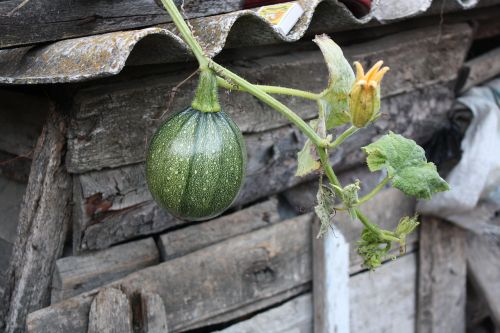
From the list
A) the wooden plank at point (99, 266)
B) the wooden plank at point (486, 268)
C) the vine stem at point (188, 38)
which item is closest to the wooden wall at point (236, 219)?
the wooden plank at point (99, 266)

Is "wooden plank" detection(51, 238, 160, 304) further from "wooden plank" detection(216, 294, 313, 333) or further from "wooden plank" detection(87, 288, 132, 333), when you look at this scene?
"wooden plank" detection(216, 294, 313, 333)

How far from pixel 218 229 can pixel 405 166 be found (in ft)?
2.85

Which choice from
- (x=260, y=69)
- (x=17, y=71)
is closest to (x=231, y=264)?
(x=260, y=69)

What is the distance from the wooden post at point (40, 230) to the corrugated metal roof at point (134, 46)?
259 millimetres

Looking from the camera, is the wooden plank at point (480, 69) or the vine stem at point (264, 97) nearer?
the vine stem at point (264, 97)

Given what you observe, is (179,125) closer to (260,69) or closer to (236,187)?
(236,187)

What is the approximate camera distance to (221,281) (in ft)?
6.42

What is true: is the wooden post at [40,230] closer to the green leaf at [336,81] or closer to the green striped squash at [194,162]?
the green striped squash at [194,162]

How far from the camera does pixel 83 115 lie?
5.15 feet

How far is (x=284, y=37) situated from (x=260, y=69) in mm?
499

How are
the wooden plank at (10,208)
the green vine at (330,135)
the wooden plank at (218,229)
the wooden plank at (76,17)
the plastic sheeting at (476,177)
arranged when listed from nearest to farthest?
the green vine at (330,135) → the wooden plank at (76,17) → the wooden plank at (218,229) → the wooden plank at (10,208) → the plastic sheeting at (476,177)

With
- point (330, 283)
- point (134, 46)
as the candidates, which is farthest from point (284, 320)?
point (134, 46)

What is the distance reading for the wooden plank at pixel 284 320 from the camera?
208cm

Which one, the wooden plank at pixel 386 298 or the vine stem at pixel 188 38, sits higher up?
the wooden plank at pixel 386 298
